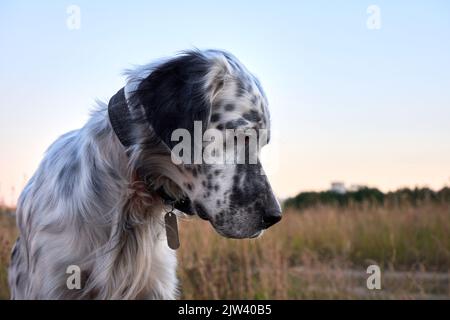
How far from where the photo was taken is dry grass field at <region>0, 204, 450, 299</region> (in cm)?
584

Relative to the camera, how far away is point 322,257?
795 cm

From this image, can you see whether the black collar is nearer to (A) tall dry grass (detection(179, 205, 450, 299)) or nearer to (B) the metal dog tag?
(B) the metal dog tag

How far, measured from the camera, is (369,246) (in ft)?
27.6

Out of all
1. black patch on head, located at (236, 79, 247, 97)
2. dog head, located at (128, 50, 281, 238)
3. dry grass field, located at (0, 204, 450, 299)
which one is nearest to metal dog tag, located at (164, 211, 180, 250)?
dog head, located at (128, 50, 281, 238)

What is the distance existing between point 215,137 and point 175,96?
11.8 inches

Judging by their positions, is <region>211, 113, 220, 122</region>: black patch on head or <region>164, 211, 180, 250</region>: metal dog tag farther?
<region>164, 211, 180, 250</region>: metal dog tag

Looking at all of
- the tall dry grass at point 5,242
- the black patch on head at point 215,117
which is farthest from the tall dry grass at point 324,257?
the black patch on head at point 215,117

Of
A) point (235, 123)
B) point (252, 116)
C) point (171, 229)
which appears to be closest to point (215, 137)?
point (235, 123)

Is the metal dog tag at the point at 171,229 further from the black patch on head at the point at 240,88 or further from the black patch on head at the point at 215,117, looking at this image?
the black patch on head at the point at 240,88

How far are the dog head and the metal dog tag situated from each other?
0.21 meters

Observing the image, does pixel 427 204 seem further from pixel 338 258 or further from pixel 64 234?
pixel 64 234

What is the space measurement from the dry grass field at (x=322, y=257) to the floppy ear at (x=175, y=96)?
277 cm
